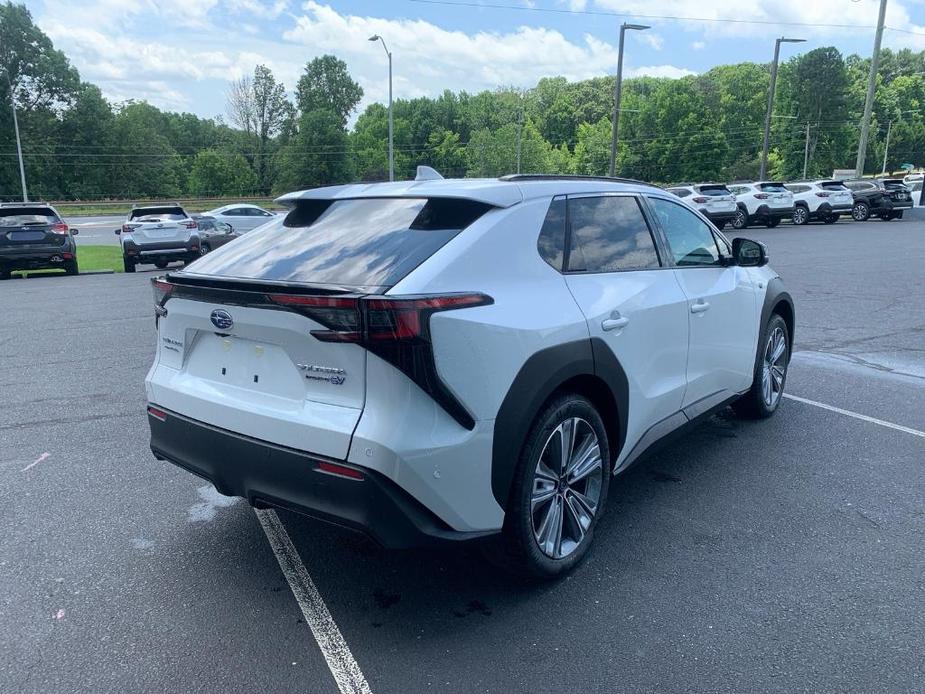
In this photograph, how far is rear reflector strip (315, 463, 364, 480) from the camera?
2.63 meters

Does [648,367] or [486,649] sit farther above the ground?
[648,367]

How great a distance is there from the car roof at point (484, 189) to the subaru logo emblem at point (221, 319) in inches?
33.5

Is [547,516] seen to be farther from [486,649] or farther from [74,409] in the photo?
[74,409]

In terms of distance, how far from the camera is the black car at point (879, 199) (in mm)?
32219

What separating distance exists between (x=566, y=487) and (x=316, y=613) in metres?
1.19

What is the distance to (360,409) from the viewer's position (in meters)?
2.67

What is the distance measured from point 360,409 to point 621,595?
55.7 inches

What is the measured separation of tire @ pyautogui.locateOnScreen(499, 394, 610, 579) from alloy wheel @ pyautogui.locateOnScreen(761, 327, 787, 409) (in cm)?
245

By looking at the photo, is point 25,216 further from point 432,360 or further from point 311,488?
point 432,360

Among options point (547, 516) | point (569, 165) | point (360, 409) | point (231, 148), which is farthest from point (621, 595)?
point (569, 165)

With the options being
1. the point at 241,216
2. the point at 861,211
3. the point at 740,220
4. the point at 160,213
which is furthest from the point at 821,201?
the point at 160,213

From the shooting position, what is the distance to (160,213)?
19.4m

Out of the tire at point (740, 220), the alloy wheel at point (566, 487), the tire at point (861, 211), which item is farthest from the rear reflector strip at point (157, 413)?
the tire at point (861, 211)

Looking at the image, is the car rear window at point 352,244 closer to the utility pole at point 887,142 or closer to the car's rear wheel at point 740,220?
the car's rear wheel at point 740,220
